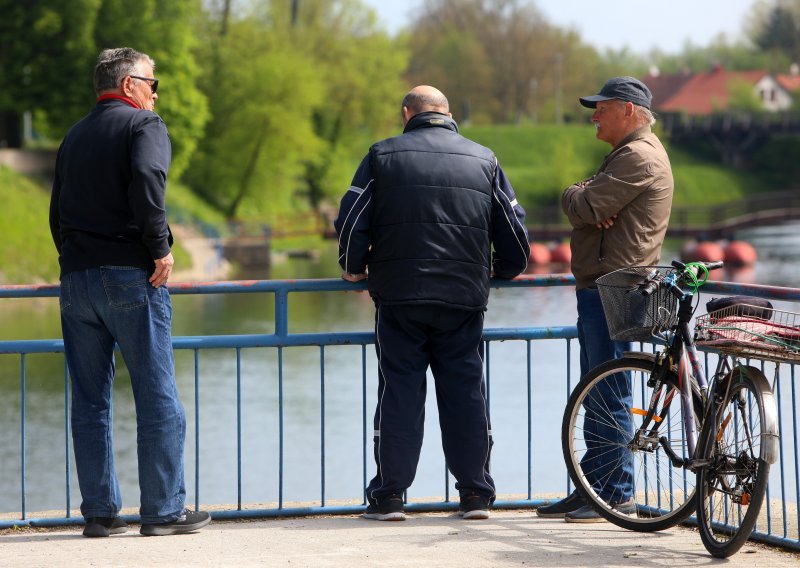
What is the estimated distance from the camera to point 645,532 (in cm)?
512

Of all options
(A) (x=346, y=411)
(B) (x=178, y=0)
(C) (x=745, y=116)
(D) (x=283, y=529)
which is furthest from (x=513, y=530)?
(C) (x=745, y=116)

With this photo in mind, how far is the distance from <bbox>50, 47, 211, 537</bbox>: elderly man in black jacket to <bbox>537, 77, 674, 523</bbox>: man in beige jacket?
1.56 metres

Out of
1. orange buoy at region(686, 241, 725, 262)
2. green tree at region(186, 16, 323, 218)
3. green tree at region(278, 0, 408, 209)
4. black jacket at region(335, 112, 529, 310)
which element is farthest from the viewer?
green tree at region(278, 0, 408, 209)

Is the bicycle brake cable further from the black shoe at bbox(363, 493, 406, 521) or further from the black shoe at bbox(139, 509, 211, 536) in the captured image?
the black shoe at bbox(139, 509, 211, 536)

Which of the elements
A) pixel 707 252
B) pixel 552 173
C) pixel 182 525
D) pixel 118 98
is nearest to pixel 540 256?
pixel 707 252

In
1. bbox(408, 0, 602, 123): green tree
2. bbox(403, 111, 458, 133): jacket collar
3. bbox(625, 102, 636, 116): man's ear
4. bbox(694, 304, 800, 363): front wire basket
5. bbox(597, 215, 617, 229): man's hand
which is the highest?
bbox(408, 0, 602, 123): green tree

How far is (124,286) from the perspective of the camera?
491 centimetres

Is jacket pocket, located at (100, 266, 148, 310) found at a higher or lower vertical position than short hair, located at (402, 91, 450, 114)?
lower

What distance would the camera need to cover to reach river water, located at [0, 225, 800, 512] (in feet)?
53.3

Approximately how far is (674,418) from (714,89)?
400 feet

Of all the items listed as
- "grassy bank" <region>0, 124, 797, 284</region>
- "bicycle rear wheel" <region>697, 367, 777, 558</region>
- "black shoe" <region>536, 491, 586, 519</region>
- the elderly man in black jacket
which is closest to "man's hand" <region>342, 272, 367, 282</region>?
the elderly man in black jacket

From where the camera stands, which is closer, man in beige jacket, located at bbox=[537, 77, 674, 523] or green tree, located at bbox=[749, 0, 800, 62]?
man in beige jacket, located at bbox=[537, 77, 674, 523]

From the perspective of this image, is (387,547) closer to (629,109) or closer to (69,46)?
(629,109)

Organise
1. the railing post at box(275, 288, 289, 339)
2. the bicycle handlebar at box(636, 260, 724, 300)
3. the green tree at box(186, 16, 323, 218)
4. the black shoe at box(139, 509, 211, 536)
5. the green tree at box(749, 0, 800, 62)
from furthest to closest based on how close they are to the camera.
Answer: the green tree at box(749, 0, 800, 62), the green tree at box(186, 16, 323, 218), the railing post at box(275, 288, 289, 339), the black shoe at box(139, 509, 211, 536), the bicycle handlebar at box(636, 260, 724, 300)
